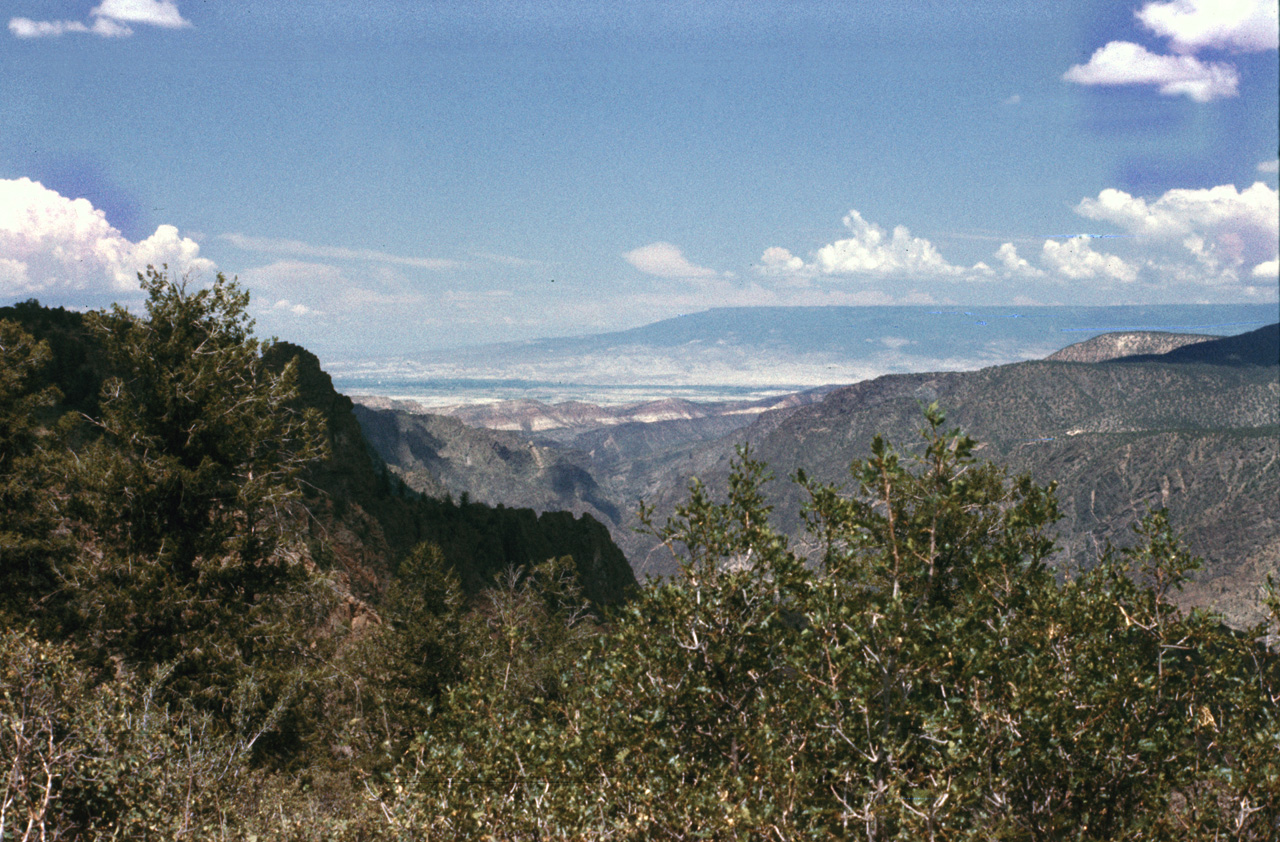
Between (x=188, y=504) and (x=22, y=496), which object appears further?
(x=22, y=496)

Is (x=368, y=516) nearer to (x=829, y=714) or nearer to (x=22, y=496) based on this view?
(x=22, y=496)

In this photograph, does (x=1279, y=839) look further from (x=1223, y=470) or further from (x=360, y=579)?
(x=1223, y=470)

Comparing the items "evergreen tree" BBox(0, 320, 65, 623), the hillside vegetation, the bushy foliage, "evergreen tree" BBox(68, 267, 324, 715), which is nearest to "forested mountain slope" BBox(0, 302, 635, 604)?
"evergreen tree" BBox(68, 267, 324, 715)

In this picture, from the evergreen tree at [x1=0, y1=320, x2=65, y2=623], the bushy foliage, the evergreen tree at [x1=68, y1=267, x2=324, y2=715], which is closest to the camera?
the bushy foliage

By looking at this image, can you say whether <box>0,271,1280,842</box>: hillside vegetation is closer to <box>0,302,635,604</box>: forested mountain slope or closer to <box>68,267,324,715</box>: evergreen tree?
<box>68,267,324,715</box>: evergreen tree

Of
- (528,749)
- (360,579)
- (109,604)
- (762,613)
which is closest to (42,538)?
(109,604)

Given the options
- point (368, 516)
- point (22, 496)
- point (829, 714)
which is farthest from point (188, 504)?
point (368, 516)

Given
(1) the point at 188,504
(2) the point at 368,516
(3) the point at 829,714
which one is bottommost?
(2) the point at 368,516

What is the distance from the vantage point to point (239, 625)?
23859mm

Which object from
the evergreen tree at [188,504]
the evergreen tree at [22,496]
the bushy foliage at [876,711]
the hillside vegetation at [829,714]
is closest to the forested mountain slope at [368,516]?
the evergreen tree at [188,504]

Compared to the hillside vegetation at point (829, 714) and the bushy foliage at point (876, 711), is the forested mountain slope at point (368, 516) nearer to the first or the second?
the hillside vegetation at point (829, 714)

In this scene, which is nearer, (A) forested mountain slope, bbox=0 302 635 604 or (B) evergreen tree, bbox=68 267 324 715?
(B) evergreen tree, bbox=68 267 324 715

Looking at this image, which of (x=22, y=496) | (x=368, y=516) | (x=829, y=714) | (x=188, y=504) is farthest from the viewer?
(x=368, y=516)

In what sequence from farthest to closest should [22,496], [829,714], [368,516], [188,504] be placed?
[368,516] < [22,496] < [188,504] < [829,714]
